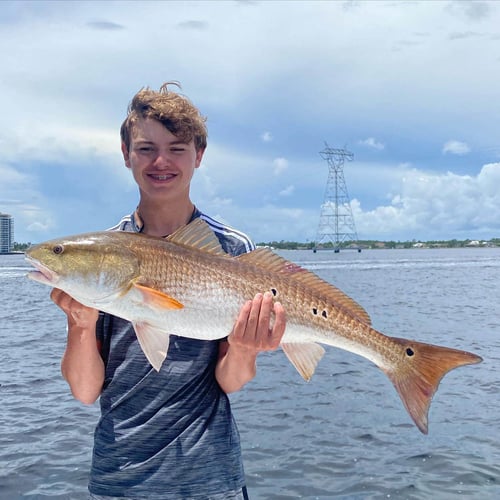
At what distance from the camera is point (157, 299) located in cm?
319

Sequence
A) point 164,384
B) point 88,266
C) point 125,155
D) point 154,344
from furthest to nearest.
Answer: point 125,155
point 88,266
point 164,384
point 154,344

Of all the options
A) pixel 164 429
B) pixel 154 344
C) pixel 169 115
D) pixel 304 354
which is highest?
pixel 169 115

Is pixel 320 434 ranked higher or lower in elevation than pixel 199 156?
lower

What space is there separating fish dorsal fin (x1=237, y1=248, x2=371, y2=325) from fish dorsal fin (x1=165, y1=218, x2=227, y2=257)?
20 centimetres

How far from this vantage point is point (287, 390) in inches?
505

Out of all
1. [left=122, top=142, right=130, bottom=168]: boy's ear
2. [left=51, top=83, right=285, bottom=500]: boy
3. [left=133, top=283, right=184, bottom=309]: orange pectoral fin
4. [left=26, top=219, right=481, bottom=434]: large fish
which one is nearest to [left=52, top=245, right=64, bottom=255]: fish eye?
Answer: [left=26, top=219, right=481, bottom=434]: large fish

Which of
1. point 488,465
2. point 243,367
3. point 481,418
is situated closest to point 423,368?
point 243,367

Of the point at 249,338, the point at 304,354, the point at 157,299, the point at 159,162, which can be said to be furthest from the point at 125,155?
the point at 304,354

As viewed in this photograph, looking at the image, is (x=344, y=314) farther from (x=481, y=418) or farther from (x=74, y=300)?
(x=481, y=418)

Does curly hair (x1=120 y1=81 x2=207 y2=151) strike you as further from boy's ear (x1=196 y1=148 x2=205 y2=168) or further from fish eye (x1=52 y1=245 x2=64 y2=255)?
fish eye (x1=52 y1=245 x2=64 y2=255)

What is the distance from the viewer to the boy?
3119mm

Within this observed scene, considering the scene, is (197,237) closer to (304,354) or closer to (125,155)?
(125,155)

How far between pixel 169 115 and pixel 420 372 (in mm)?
2223

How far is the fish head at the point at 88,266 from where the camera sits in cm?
325
